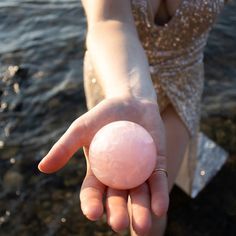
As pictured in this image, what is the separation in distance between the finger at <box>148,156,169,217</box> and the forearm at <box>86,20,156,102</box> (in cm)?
39

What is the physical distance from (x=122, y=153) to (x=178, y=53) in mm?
1179

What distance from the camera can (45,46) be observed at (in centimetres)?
582

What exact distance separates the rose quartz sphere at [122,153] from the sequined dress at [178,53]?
959mm

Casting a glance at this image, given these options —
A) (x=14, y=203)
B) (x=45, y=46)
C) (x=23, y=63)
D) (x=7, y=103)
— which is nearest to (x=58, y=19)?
(x=45, y=46)

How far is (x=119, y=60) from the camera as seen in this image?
221 cm

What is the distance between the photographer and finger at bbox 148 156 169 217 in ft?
5.44

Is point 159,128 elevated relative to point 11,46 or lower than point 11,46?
elevated

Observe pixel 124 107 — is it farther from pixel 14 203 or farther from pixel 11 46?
pixel 11 46

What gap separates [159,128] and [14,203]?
7.03 feet

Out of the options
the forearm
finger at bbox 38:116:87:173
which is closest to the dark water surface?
the forearm

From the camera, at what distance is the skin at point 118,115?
5.45ft

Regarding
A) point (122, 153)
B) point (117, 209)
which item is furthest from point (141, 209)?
point (122, 153)

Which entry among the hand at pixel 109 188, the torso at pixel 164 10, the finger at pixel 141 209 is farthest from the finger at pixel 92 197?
the torso at pixel 164 10

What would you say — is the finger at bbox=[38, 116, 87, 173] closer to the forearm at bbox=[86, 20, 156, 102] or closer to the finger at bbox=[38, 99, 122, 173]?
the finger at bbox=[38, 99, 122, 173]
